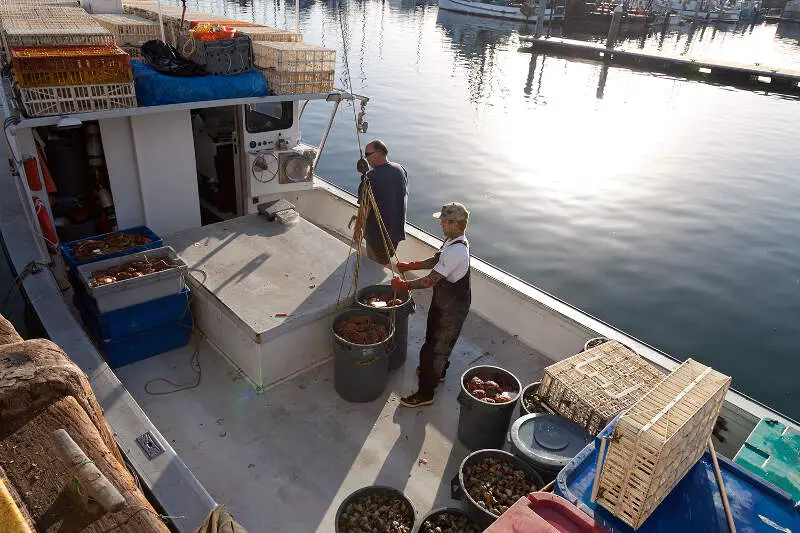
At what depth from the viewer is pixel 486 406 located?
498 cm

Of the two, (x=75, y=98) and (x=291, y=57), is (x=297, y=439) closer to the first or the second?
(x=75, y=98)

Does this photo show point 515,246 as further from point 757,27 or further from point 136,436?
point 757,27

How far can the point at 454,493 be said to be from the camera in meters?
4.44

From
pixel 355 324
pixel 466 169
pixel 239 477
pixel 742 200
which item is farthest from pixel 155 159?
pixel 742 200

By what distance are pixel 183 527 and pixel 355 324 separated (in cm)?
260

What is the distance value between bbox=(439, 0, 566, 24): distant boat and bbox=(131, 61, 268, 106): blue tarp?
228ft

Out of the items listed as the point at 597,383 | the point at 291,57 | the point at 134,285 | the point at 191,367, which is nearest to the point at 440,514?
the point at 597,383

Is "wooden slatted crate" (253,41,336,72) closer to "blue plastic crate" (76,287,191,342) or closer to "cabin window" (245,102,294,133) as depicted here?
"cabin window" (245,102,294,133)

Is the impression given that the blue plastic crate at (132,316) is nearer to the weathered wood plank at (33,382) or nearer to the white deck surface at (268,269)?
the white deck surface at (268,269)

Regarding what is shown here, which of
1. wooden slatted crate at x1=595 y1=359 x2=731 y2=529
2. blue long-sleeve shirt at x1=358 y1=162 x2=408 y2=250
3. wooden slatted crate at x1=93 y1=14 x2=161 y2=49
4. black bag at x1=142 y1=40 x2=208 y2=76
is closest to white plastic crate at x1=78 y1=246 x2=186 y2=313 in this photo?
black bag at x1=142 y1=40 x2=208 y2=76

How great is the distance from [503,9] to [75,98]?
74.8 metres

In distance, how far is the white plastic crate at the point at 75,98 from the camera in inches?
213

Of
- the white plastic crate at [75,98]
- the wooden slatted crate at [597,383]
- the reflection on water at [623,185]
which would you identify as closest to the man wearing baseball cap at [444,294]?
the wooden slatted crate at [597,383]

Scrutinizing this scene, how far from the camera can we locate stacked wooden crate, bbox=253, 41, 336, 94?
7.12m
